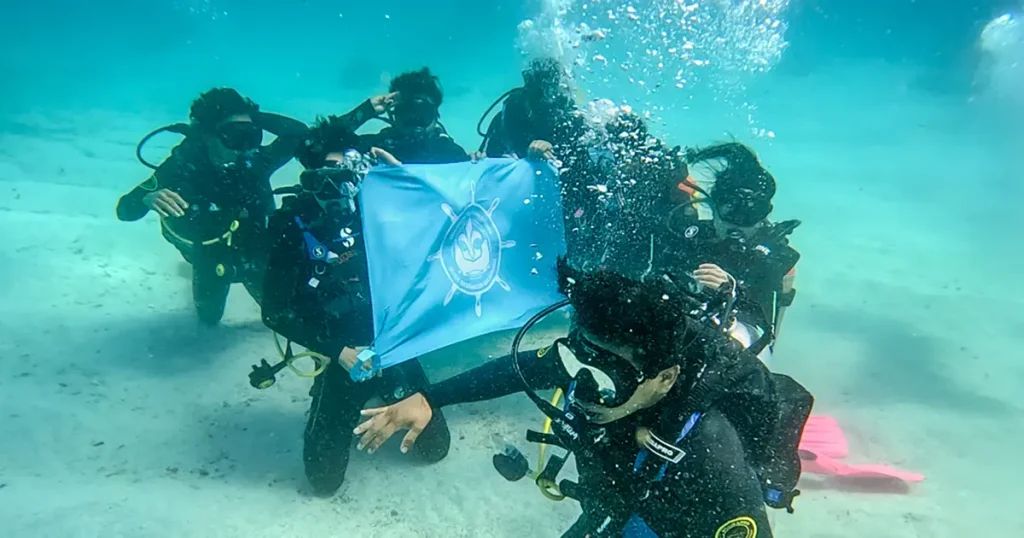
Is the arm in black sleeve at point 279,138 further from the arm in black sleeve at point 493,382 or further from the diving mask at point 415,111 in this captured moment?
the arm in black sleeve at point 493,382

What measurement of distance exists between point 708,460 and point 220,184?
19.2 ft

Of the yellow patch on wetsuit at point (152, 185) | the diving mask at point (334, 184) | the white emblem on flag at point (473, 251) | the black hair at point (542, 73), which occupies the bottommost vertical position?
the yellow patch on wetsuit at point (152, 185)

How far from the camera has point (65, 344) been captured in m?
6.46

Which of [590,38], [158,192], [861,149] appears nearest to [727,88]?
[861,149]

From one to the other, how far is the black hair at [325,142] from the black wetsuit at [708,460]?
10.5 feet

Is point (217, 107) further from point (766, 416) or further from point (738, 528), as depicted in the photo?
point (738, 528)

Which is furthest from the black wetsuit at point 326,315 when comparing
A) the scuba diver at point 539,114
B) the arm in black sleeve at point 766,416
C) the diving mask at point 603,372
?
the arm in black sleeve at point 766,416

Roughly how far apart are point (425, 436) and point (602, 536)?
9.20ft

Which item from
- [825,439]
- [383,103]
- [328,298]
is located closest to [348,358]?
[328,298]

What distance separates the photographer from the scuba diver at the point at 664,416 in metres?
2.08

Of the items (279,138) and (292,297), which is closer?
(292,297)

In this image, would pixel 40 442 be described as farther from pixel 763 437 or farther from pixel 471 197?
pixel 763 437

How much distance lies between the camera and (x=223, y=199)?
6348mm

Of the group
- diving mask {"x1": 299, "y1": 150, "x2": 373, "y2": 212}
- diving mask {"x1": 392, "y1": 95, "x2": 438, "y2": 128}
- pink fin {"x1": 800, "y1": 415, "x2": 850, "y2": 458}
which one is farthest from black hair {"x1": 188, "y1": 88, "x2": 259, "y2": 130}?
pink fin {"x1": 800, "y1": 415, "x2": 850, "y2": 458}
